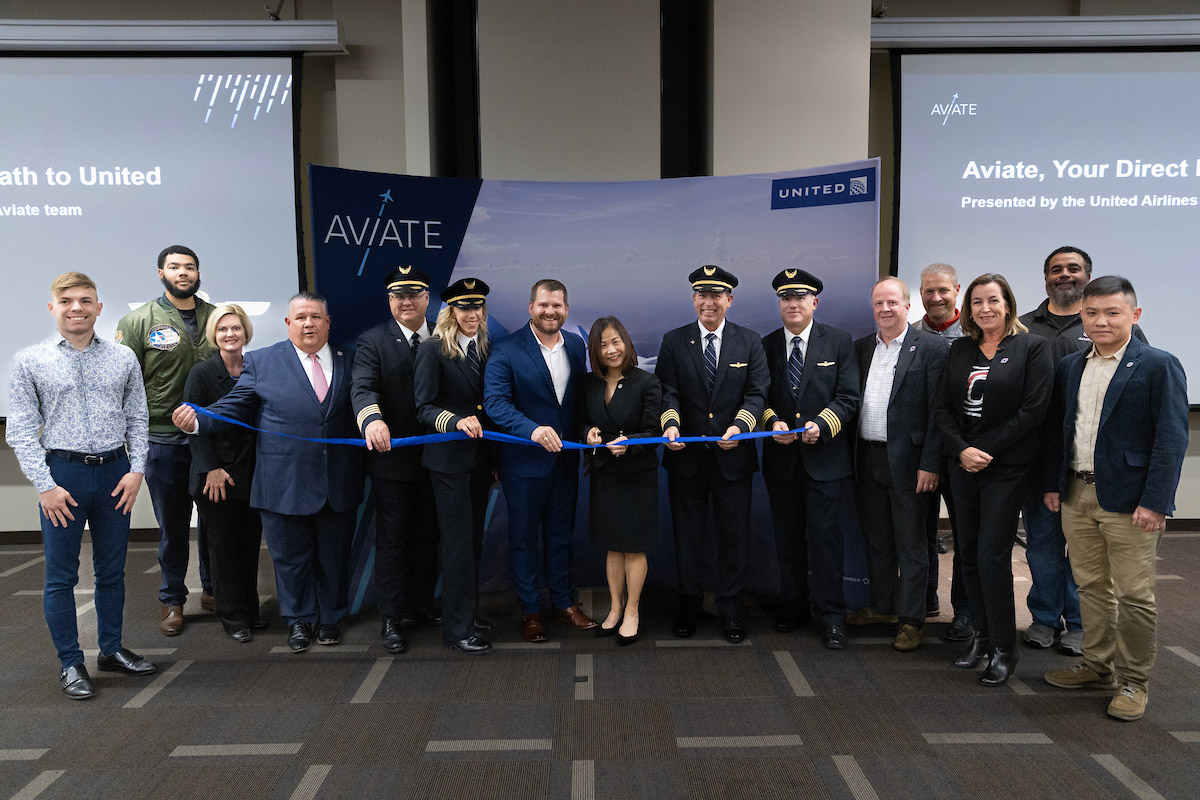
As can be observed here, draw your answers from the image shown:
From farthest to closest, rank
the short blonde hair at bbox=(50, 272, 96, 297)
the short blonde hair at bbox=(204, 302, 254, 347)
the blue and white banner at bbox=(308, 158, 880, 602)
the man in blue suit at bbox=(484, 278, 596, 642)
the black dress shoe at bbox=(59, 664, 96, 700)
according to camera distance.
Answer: the blue and white banner at bbox=(308, 158, 880, 602) < the short blonde hair at bbox=(204, 302, 254, 347) < the man in blue suit at bbox=(484, 278, 596, 642) < the black dress shoe at bbox=(59, 664, 96, 700) < the short blonde hair at bbox=(50, 272, 96, 297)

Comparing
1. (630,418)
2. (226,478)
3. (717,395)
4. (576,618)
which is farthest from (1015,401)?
(226,478)

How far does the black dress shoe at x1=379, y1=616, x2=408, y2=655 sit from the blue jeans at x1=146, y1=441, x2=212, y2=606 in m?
1.17

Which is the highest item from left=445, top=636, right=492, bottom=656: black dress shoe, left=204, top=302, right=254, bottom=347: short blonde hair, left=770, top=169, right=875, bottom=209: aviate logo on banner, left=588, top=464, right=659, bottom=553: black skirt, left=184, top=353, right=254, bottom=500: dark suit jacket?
left=770, top=169, right=875, bottom=209: aviate logo on banner

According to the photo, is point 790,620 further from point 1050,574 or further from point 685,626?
point 1050,574

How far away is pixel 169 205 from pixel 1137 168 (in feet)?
23.1

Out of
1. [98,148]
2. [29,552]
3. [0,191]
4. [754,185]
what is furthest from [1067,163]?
[29,552]

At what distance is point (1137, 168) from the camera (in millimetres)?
5328

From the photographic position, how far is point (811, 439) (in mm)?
3352

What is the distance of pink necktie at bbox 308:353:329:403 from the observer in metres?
3.54

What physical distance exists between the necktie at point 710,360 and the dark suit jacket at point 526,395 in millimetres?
617

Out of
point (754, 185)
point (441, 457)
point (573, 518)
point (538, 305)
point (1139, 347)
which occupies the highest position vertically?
point (754, 185)

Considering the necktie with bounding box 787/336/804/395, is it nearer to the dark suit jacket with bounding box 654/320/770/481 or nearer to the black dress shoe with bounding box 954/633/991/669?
the dark suit jacket with bounding box 654/320/770/481

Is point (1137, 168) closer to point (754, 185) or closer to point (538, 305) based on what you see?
point (754, 185)

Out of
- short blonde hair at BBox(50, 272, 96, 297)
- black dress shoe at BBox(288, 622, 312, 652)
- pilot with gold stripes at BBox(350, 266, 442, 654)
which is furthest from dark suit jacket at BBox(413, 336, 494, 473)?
short blonde hair at BBox(50, 272, 96, 297)
